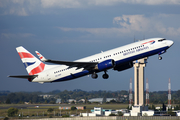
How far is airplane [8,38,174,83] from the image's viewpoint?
56975 mm

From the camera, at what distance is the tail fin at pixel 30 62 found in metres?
70.2

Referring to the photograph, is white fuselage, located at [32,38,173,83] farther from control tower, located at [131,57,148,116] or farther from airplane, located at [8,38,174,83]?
control tower, located at [131,57,148,116]

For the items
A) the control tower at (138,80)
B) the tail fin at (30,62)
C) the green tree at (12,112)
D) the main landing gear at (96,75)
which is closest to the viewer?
the main landing gear at (96,75)

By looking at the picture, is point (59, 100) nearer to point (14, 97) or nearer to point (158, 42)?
point (14, 97)

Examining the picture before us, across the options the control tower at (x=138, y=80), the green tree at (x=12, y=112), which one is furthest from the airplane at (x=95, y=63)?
the control tower at (x=138, y=80)

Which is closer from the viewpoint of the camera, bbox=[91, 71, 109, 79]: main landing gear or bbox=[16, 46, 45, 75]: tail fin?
bbox=[91, 71, 109, 79]: main landing gear

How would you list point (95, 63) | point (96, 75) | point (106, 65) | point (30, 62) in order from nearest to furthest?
point (106, 65), point (95, 63), point (96, 75), point (30, 62)

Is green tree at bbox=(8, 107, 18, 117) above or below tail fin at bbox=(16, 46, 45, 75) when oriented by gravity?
below

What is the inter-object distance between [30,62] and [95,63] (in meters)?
18.5

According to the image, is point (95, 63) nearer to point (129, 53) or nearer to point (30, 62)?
point (129, 53)

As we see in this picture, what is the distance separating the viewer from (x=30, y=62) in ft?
236

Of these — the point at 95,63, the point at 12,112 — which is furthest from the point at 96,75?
the point at 12,112

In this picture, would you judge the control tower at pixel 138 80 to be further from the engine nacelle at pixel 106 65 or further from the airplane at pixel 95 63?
the engine nacelle at pixel 106 65

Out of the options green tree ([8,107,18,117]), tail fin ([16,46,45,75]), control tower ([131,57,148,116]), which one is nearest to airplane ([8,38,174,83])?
tail fin ([16,46,45,75])
